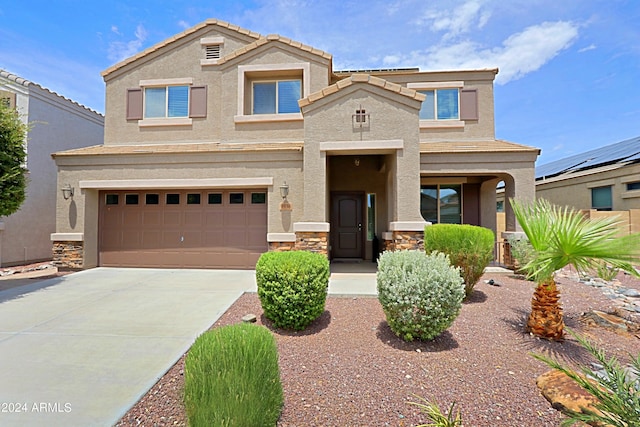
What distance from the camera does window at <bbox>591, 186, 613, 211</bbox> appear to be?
1484 centimetres

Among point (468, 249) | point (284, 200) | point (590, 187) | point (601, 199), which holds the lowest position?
point (468, 249)

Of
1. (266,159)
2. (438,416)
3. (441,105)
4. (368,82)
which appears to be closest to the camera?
(438,416)

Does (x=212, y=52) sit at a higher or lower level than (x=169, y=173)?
higher

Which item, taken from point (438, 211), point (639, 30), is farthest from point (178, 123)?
point (639, 30)

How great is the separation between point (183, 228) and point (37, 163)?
277 inches

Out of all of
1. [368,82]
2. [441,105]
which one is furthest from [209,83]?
[441,105]

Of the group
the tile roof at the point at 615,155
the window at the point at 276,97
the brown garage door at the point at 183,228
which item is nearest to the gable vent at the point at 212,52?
the window at the point at 276,97

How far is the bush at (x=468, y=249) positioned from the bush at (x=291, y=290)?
2704 millimetres

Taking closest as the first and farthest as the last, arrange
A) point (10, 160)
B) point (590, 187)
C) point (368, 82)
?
point (10, 160), point (368, 82), point (590, 187)

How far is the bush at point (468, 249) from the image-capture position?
568 centimetres

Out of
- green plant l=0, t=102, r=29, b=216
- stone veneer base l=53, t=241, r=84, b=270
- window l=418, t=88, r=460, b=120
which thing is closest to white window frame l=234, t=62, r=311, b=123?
window l=418, t=88, r=460, b=120

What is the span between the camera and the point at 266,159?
9000 millimetres

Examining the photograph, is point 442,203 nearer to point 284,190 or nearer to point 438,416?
point 284,190

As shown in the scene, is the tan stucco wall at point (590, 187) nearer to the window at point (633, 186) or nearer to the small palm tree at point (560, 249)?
the window at point (633, 186)
